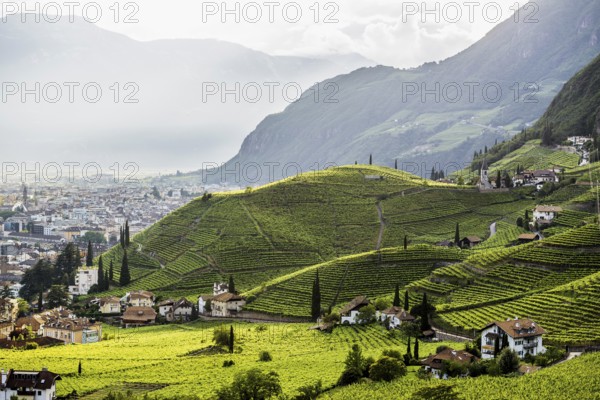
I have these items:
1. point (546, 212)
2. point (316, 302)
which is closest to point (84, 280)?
point (316, 302)

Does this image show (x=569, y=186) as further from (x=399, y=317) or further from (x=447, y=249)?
(x=399, y=317)

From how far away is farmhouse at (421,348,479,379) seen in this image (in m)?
57.1

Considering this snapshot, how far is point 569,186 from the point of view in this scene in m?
129

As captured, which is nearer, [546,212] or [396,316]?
[396,316]

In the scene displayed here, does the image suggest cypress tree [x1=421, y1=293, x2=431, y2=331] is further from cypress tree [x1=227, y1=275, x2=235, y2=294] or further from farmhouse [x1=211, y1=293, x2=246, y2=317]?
cypress tree [x1=227, y1=275, x2=235, y2=294]

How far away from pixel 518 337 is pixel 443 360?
6397mm

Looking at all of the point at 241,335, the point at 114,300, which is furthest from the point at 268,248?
the point at 241,335

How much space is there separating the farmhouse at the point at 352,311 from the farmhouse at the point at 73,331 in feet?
78.6

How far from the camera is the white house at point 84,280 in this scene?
11700 centimetres

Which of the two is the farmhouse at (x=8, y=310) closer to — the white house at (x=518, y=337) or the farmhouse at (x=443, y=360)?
the farmhouse at (x=443, y=360)

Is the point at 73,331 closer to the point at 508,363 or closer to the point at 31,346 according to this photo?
the point at 31,346

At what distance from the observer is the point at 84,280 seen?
4626 inches

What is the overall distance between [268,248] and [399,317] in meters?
43.0

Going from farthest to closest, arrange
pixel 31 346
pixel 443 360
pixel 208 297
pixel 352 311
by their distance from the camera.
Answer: pixel 208 297
pixel 352 311
pixel 31 346
pixel 443 360
